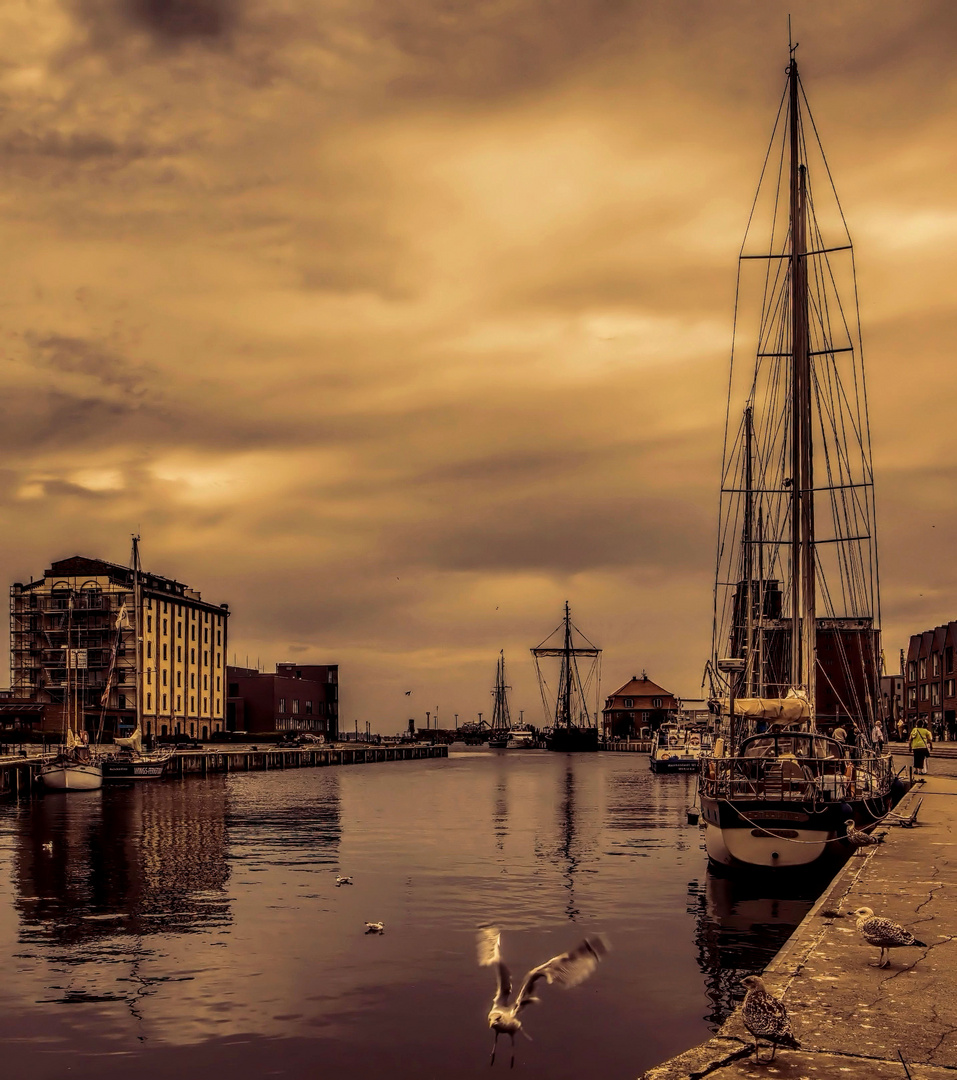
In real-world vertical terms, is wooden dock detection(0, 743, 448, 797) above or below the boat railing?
below

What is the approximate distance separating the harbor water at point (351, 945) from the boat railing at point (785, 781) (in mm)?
2315

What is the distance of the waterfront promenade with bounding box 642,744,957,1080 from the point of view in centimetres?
1001

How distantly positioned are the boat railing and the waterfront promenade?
6126mm

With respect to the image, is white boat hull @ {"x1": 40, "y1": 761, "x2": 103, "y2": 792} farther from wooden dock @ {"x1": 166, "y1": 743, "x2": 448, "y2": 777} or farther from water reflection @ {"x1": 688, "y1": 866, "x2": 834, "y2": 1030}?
water reflection @ {"x1": 688, "y1": 866, "x2": 834, "y2": 1030}

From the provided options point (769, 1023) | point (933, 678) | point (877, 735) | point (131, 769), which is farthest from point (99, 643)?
point (769, 1023)

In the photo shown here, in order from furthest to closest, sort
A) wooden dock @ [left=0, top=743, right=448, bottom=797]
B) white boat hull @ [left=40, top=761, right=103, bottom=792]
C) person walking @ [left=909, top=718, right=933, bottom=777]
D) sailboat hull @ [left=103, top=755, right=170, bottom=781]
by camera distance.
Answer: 1. sailboat hull @ [left=103, top=755, right=170, bottom=781]
2. white boat hull @ [left=40, top=761, right=103, bottom=792]
3. wooden dock @ [left=0, top=743, right=448, bottom=797]
4. person walking @ [left=909, top=718, right=933, bottom=777]

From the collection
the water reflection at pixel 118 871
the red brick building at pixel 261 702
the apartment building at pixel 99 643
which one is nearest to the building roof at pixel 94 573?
the apartment building at pixel 99 643

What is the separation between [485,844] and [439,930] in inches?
720

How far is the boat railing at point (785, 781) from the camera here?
27.0 metres

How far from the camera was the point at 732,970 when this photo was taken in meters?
19.8

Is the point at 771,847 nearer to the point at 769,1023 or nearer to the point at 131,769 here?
the point at 769,1023

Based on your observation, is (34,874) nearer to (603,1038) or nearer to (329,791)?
(603,1038)

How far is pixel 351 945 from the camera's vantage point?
22344 millimetres

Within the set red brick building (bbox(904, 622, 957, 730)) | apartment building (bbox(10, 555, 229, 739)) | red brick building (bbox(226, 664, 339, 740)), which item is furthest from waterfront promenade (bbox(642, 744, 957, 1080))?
red brick building (bbox(226, 664, 339, 740))
